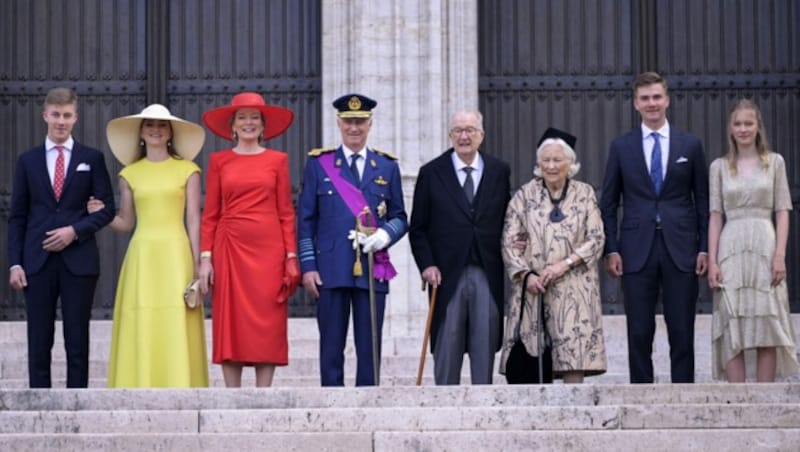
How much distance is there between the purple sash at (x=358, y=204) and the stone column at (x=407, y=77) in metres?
2.97

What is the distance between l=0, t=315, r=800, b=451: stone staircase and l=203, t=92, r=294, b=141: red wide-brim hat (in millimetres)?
2198

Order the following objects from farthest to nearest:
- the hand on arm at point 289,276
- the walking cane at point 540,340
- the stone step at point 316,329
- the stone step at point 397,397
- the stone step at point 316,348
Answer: the stone step at point 316,329
the stone step at point 316,348
the hand on arm at point 289,276
the walking cane at point 540,340
the stone step at point 397,397

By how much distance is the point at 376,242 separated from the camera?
10.6 metres

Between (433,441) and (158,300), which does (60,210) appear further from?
(433,441)

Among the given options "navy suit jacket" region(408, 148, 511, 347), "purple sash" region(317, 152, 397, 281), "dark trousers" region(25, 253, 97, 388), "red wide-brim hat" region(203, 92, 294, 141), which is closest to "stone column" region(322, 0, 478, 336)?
"red wide-brim hat" region(203, 92, 294, 141)

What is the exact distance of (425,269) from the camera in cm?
1072

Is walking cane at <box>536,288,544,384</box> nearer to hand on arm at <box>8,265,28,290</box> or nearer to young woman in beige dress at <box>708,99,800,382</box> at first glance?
young woman in beige dress at <box>708,99,800,382</box>

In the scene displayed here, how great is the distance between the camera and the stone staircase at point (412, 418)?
28.3 ft

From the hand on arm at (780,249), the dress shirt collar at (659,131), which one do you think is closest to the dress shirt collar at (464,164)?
the dress shirt collar at (659,131)

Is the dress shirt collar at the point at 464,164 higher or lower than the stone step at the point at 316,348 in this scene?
higher

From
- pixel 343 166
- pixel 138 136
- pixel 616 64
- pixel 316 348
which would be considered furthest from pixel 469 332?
pixel 616 64

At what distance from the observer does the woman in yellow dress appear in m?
10.7

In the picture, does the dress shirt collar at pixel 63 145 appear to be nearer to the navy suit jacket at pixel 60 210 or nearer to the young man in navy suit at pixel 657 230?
the navy suit jacket at pixel 60 210

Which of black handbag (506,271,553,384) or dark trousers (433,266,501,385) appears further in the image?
dark trousers (433,266,501,385)
